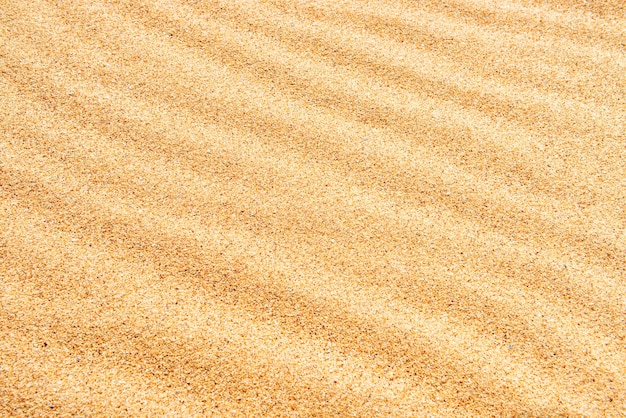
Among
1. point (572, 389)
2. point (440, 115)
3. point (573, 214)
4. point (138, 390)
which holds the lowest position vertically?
point (138, 390)

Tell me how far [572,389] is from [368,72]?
3.44 feet

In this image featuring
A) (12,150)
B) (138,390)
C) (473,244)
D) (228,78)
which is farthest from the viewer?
(228,78)

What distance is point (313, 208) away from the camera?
1.65m

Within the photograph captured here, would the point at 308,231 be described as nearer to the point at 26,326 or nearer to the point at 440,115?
the point at 440,115

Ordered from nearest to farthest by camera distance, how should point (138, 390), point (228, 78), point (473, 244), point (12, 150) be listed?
1. point (138, 390)
2. point (473, 244)
3. point (12, 150)
4. point (228, 78)

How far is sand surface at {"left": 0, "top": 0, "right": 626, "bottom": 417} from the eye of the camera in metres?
1.42

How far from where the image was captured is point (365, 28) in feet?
6.37

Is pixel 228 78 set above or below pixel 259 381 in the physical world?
above

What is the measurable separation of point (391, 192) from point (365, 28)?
602 millimetres

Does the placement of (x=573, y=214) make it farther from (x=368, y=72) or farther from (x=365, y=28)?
(x=365, y=28)

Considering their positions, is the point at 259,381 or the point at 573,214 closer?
the point at 259,381

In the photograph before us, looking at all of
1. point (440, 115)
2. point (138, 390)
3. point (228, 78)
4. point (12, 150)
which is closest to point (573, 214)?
point (440, 115)

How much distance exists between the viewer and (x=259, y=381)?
1422 millimetres

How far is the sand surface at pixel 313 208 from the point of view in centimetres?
142
